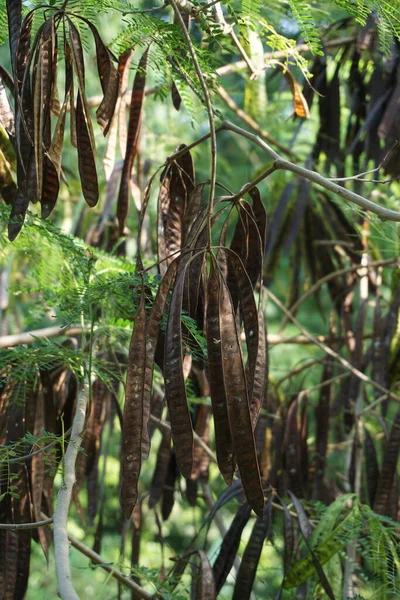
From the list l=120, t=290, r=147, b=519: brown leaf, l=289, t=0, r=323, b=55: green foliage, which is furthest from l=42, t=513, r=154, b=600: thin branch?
l=289, t=0, r=323, b=55: green foliage

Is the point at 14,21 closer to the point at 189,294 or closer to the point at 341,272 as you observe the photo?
the point at 189,294

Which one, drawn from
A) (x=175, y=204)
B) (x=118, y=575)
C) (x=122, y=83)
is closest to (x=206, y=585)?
(x=118, y=575)

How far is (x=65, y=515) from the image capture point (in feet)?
2.68

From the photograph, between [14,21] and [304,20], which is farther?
[304,20]

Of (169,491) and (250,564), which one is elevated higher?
(169,491)

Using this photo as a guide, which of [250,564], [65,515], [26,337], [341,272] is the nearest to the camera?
[65,515]

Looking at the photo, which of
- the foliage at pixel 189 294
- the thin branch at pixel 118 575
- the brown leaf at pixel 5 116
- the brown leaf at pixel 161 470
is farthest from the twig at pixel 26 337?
the brown leaf at pixel 5 116

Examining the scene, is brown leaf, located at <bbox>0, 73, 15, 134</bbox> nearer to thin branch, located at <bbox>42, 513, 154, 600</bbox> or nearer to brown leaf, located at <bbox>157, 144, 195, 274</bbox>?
brown leaf, located at <bbox>157, 144, 195, 274</bbox>

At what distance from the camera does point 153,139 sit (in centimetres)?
308

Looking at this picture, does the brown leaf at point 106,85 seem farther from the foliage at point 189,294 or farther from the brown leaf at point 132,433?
the brown leaf at point 132,433

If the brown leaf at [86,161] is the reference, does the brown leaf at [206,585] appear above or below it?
below

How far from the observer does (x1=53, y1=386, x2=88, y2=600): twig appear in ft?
2.25

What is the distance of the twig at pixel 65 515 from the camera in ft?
2.25

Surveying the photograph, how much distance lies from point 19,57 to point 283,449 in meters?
1.32
